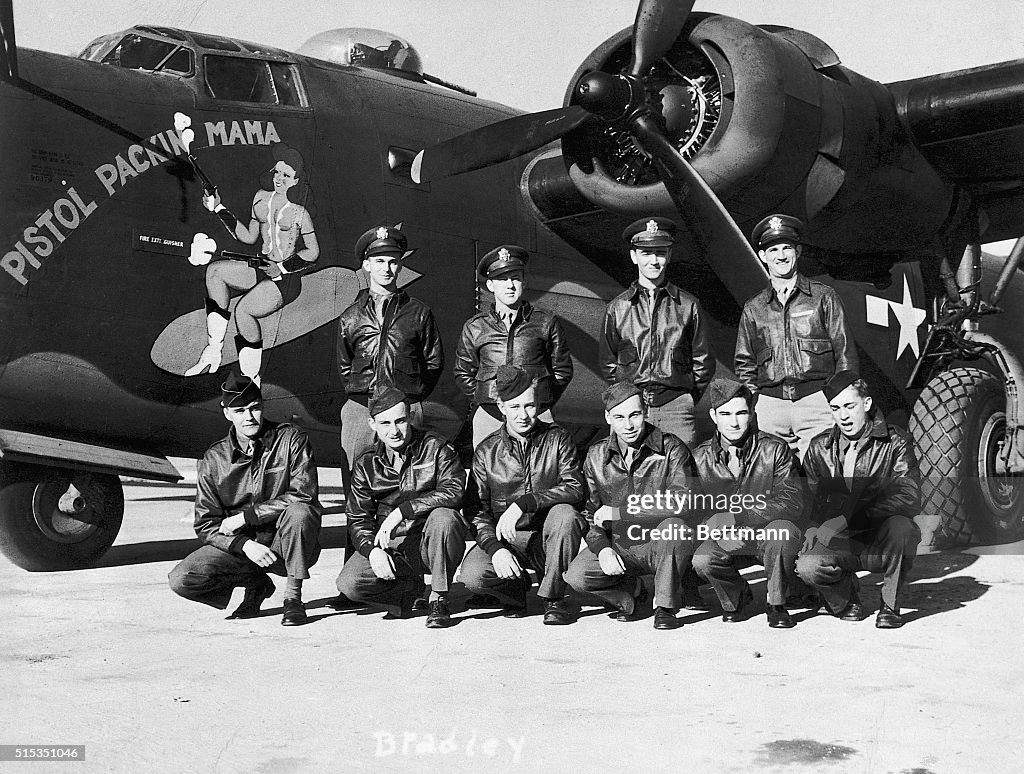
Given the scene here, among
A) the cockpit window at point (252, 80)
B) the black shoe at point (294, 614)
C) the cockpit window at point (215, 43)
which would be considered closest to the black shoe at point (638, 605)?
the black shoe at point (294, 614)

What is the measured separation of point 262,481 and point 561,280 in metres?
3.71

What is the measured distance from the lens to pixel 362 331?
21.1ft

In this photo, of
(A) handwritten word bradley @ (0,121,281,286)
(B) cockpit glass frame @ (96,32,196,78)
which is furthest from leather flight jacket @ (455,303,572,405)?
(B) cockpit glass frame @ (96,32,196,78)

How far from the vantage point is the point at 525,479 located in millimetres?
5852

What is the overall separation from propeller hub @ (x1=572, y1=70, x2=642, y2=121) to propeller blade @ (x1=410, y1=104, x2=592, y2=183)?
26 cm

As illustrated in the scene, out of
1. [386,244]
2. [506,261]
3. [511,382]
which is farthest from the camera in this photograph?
[506,261]

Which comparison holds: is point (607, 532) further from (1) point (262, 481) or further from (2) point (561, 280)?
(2) point (561, 280)

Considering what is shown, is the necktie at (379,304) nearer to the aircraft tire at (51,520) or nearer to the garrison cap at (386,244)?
the garrison cap at (386,244)

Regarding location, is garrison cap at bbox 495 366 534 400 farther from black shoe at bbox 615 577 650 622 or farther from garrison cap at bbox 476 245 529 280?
black shoe at bbox 615 577 650 622

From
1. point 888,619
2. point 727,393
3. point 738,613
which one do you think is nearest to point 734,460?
point 727,393

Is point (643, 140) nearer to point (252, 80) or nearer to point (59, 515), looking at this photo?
point (252, 80)

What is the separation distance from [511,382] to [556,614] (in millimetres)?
1254

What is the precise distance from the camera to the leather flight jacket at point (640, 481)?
5.65 m

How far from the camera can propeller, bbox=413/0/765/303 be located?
7.33 metres
